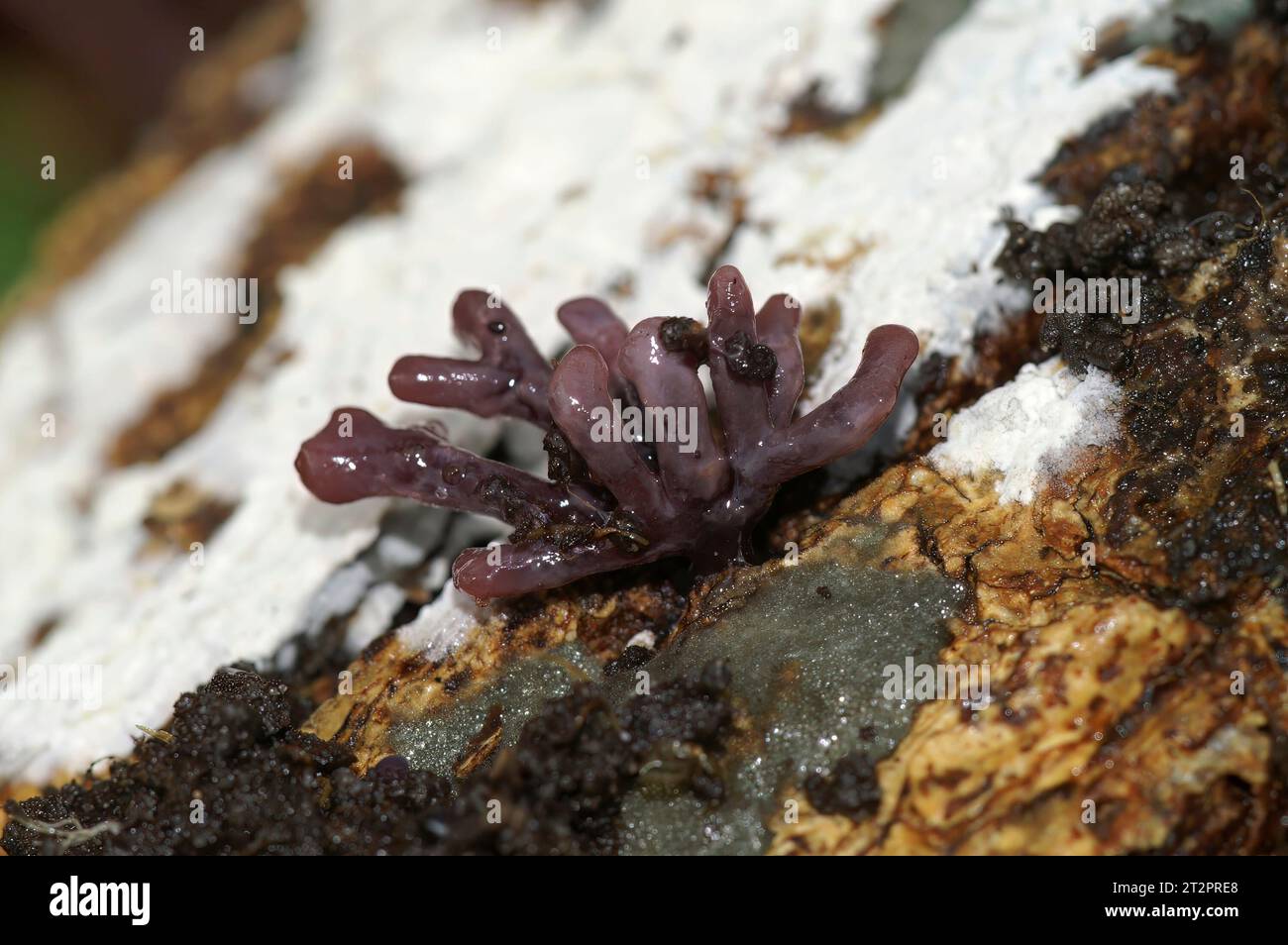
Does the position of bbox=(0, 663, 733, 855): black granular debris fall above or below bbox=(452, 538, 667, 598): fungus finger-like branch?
below

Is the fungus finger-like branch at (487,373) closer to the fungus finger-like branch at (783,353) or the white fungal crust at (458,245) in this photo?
the white fungal crust at (458,245)

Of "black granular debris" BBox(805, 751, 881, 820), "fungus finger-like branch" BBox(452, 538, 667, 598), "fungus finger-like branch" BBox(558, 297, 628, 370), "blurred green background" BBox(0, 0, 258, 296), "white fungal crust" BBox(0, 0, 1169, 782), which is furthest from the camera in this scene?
"blurred green background" BBox(0, 0, 258, 296)

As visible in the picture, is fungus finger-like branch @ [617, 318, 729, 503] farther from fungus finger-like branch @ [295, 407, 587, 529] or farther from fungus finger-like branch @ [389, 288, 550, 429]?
fungus finger-like branch @ [389, 288, 550, 429]

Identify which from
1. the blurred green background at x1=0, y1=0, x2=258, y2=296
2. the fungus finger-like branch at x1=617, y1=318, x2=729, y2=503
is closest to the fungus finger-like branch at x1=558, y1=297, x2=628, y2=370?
the fungus finger-like branch at x1=617, y1=318, x2=729, y2=503

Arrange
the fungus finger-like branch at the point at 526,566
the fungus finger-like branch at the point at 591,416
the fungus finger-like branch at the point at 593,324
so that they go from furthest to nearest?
the fungus finger-like branch at the point at 593,324, the fungus finger-like branch at the point at 526,566, the fungus finger-like branch at the point at 591,416

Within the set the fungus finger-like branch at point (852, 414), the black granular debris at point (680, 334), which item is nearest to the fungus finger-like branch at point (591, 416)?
the black granular debris at point (680, 334)
